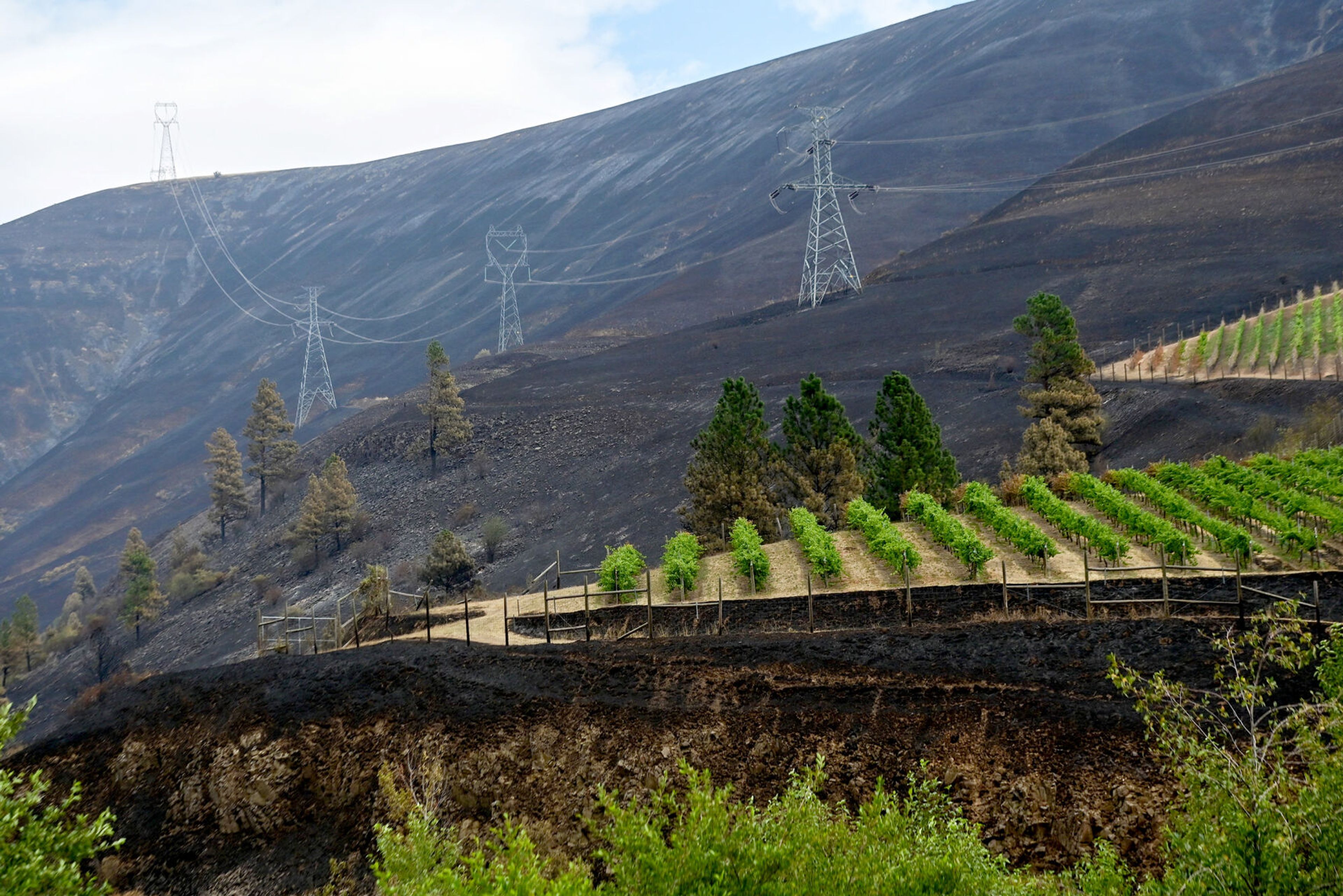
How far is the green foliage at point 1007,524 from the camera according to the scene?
2567cm

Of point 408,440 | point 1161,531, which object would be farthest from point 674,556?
point 408,440

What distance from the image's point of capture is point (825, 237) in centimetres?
11425

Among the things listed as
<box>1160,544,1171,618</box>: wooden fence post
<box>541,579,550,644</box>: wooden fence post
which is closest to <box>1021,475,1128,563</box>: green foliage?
<box>1160,544,1171,618</box>: wooden fence post

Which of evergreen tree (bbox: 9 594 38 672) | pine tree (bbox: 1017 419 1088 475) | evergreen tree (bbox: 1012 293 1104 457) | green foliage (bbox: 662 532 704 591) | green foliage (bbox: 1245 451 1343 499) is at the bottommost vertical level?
evergreen tree (bbox: 9 594 38 672)

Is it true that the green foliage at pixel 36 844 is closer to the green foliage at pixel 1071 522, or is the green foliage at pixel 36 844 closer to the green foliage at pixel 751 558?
the green foliage at pixel 751 558

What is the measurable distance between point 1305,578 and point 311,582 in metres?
56.8

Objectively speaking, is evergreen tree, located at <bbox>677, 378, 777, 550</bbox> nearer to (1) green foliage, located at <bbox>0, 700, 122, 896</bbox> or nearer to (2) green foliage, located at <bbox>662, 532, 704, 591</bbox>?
(2) green foliage, located at <bbox>662, 532, 704, 591</bbox>

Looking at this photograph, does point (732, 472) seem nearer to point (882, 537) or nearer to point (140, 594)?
point (882, 537)

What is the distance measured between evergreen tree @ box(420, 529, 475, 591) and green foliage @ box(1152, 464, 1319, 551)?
3116cm

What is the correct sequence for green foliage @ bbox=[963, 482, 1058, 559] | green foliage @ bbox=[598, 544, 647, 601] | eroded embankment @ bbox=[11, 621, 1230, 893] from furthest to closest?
green foliage @ bbox=[598, 544, 647, 601] → green foliage @ bbox=[963, 482, 1058, 559] → eroded embankment @ bbox=[11, 621, 1230, 893]

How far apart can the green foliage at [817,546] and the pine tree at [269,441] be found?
204 ft

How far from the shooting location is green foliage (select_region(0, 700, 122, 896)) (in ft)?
38.0

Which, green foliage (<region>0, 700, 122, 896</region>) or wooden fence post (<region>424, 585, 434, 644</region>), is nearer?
green foliage (<region>0, 700, 122, 896</region>)

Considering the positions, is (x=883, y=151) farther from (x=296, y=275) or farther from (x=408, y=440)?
(x=296, y=275)
